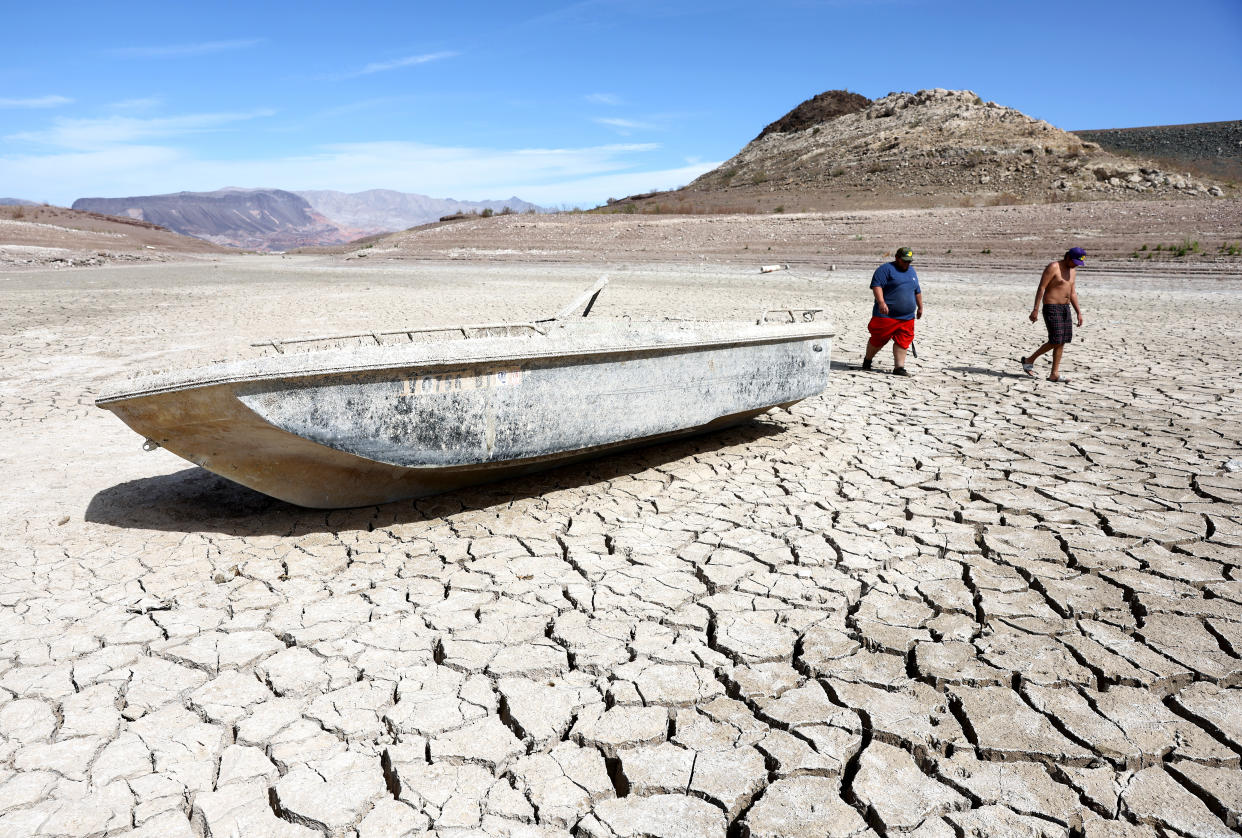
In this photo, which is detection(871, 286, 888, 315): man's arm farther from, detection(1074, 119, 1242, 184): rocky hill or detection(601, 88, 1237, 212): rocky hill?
detection(1074, 119, 1242, 184): rocky hill

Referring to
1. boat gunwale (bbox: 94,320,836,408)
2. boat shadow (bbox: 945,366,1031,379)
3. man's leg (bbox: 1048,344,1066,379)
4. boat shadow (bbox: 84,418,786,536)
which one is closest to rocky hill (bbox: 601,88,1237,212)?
boat shadow (bbox: 945,366,1031,379)

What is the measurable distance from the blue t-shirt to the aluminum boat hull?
275 cm

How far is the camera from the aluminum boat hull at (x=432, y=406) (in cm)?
287

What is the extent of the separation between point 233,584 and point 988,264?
15.7m

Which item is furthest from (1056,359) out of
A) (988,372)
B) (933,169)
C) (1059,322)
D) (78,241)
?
(78,241)

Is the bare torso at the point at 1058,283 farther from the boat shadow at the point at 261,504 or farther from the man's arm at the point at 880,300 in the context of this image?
the boat shadow at the point at 261,504

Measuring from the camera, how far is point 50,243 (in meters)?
25.1

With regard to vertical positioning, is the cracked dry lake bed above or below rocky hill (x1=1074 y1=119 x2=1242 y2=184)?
below

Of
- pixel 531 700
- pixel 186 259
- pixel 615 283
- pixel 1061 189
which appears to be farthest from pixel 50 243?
pixel 1061 189

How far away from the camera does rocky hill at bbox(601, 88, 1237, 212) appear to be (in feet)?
78.0

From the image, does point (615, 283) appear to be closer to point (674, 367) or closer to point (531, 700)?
point (674, 367)

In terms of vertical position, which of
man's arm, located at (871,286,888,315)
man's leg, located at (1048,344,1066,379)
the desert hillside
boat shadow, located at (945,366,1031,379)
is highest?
the desert hillside

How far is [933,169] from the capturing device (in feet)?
91.2

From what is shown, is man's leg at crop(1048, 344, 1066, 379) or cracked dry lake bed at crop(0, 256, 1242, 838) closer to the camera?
cracked dry lake bed at crop(0, 256, 1242, 838)
